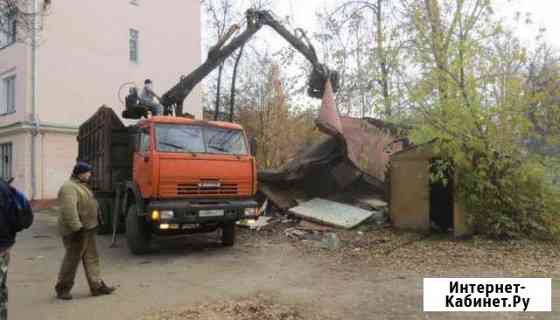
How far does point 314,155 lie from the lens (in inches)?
484

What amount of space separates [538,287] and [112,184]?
835 centimetres

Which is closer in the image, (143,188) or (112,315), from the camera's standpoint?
(112,315)

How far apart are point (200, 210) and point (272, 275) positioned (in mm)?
1806

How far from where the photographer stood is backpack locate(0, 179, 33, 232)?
379 cm

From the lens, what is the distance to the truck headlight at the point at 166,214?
23.9 feet

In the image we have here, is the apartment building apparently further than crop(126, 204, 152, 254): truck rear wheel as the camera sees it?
Yes

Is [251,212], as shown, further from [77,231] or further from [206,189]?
[77,231]

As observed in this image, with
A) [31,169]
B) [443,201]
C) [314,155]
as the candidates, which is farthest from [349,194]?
[31,169]

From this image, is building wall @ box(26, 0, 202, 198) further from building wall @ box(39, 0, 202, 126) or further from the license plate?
the license plate

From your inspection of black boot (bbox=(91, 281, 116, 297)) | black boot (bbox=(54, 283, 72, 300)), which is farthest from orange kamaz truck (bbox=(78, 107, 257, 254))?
black boot (bbox=(54, 283, 72, 300))

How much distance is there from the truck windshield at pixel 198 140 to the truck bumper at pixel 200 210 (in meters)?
1.00

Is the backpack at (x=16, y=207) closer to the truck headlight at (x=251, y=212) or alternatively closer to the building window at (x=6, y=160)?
the truck headlight at (x=251, y=212)

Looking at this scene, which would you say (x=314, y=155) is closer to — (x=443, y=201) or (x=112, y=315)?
(x=443, y=201)

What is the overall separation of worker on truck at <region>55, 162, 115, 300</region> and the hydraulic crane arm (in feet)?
18.4
